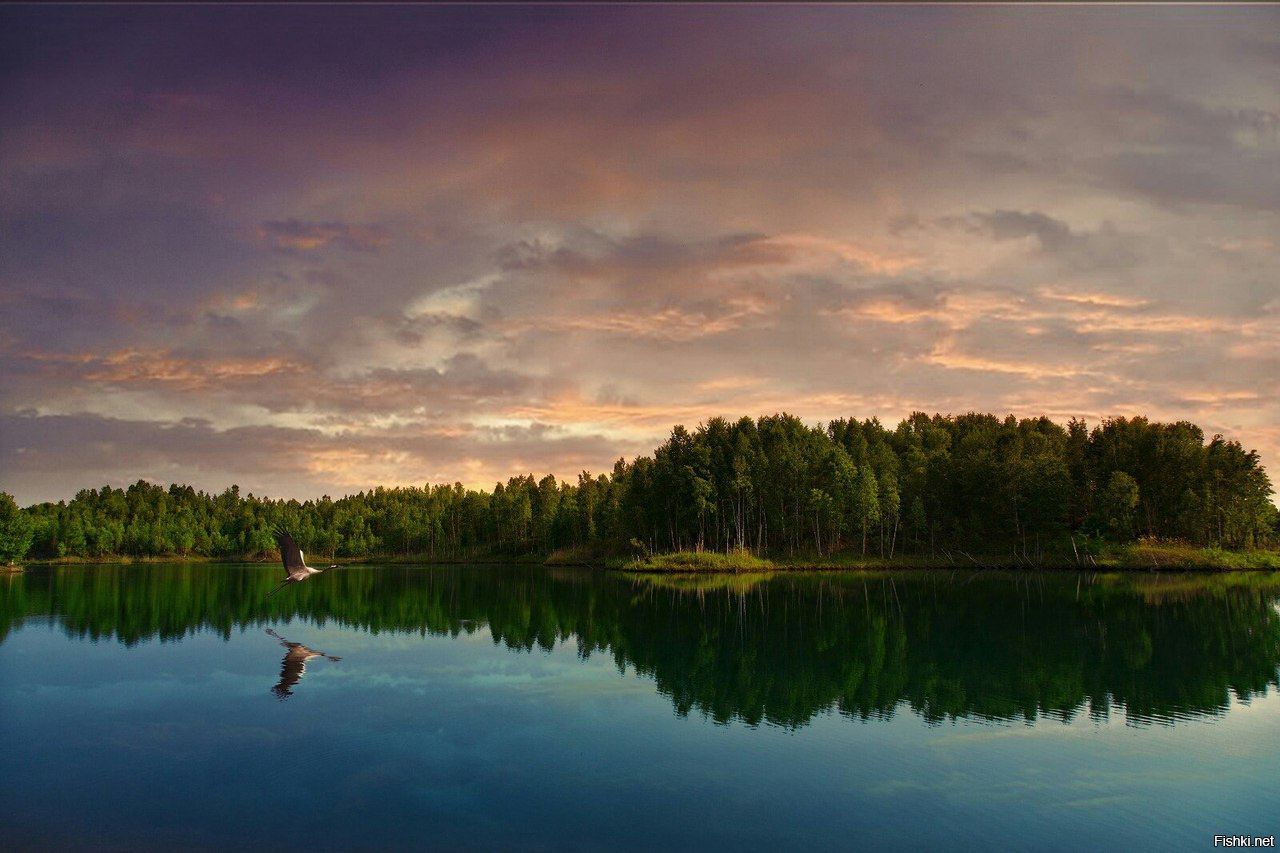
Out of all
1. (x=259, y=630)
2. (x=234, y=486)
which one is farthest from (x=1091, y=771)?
(x=234, y=486)

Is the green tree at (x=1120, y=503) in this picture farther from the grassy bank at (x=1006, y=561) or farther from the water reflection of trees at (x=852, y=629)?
the water reflection of trees at (x=852, y=629)

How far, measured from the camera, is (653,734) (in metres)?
18.2

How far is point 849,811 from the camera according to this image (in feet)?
42.2

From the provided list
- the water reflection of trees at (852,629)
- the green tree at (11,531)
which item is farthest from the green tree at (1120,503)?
the green tree at (11,531)

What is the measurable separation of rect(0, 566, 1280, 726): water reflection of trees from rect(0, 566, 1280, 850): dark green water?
0.24m

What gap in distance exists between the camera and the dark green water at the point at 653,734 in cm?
1242

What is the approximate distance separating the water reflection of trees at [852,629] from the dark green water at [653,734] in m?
0.24

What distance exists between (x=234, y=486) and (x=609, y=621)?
189 meters

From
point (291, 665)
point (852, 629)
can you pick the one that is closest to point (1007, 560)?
point (852, 629)

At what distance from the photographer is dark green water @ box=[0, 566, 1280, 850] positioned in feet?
40.8

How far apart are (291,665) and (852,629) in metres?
24.0

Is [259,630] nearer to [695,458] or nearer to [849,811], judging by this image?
[849,811]

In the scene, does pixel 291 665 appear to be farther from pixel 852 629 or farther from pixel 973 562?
pixel 973 562

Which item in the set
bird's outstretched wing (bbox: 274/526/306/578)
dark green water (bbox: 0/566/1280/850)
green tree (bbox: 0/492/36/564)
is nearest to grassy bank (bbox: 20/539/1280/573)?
dark green water (bbox: 0/566/1280/850)
